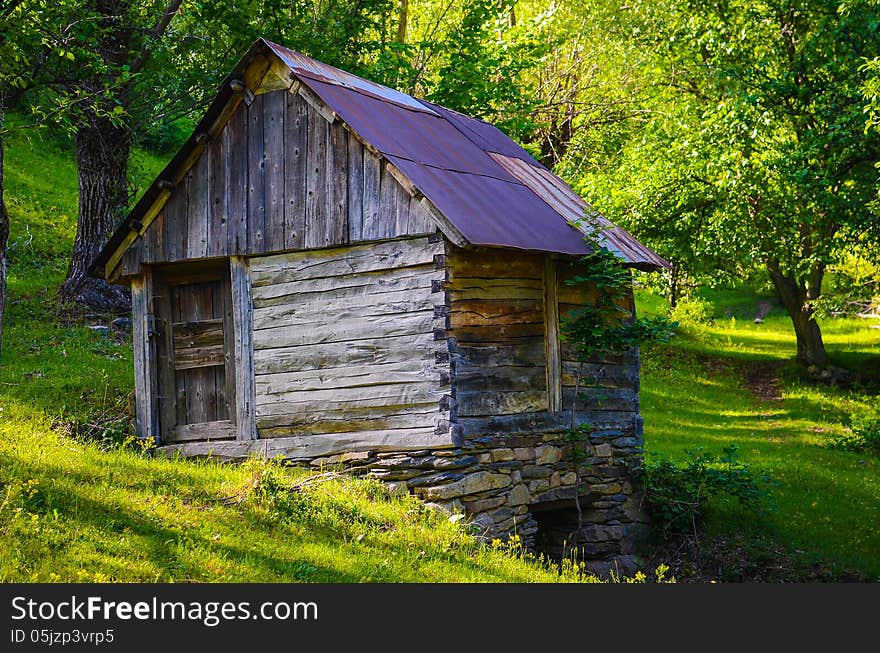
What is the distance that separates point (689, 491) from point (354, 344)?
18.6 ft

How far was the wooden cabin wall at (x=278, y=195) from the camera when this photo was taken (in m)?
10.7

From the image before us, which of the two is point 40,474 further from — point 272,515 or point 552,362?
point 552,362

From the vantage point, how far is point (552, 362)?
11688 millimetres

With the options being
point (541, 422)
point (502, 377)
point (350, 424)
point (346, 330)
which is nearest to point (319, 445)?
point (350, 424)

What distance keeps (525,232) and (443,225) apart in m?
1.36

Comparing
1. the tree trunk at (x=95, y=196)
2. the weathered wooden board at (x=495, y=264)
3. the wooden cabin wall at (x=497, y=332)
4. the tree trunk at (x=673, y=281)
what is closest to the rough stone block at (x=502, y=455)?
the wooden cabin wall at (x=497, y=332)

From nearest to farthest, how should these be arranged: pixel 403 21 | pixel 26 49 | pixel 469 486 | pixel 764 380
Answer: pixel 469 486, pixel 26 49, pixel 403 21, pixel 764 380

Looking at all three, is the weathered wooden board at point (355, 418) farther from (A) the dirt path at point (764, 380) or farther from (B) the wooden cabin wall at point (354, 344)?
(A) the dirt path at point (764, 380)

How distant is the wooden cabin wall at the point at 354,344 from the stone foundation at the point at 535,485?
305 mm

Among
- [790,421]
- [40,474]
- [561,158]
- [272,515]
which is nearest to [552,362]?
[272,515]

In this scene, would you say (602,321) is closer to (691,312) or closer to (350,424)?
(350,424)

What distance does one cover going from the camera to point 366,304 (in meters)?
10.9

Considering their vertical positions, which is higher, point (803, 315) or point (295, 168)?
point (295, 168)

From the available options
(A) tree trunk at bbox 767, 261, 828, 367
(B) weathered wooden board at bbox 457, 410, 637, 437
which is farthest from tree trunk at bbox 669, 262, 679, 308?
(B) weathered wooden board at bbox 457, 410, 637, 437
